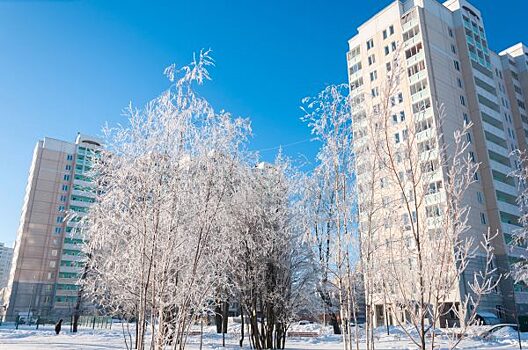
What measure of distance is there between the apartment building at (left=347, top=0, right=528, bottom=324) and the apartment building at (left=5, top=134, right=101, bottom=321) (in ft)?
175

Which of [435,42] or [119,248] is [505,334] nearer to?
[119,248]

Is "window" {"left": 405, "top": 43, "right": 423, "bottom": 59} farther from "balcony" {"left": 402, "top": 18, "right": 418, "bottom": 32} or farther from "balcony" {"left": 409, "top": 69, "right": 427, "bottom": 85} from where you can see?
"balcony" {"left": 409, "top": 69, "right": 427, "bottom": 85}

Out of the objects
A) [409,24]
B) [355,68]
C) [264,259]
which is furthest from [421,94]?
[264,259]

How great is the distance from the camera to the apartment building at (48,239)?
7062 cm

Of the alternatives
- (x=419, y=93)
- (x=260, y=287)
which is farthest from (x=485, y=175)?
(x=260, y=287)

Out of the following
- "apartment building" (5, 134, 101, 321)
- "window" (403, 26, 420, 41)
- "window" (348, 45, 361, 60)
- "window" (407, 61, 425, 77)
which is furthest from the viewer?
"apartment building" (5, 134, 101, 321)

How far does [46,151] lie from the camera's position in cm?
8094

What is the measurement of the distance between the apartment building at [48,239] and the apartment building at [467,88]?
53.4 meters

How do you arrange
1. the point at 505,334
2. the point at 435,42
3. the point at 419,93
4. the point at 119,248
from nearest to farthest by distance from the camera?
1. the point at 119,248
2. the point at 505,334
3. the point at 419,93
4. the point at 435,42

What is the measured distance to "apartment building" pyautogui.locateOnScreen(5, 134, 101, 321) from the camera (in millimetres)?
70625

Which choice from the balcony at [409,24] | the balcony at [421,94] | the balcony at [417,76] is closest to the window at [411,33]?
the balcony at [409,24]

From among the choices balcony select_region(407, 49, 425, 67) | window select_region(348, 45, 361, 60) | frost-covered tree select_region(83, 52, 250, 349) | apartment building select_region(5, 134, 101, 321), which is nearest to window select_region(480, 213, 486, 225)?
balcony select_region(407, 49, 425, 67)

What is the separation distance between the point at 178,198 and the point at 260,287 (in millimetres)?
9010

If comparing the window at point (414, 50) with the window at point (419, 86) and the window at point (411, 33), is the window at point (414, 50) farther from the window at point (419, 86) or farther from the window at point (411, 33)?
the window at point (419, 86)
